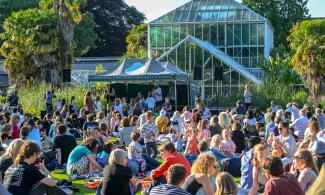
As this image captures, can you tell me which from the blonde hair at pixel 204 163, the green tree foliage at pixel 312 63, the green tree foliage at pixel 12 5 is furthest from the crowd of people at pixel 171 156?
the green tree foliage at pixel 12 5

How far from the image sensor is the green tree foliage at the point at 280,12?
67.6 m

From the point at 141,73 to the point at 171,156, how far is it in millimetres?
20853

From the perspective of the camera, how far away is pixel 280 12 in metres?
69.1

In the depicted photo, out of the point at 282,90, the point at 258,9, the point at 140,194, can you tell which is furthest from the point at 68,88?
the point at 258,9

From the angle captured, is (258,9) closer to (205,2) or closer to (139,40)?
(139,40)

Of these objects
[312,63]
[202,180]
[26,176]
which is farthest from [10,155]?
[312,63]

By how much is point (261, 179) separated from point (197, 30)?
37000 millimetres

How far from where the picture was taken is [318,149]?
429 inches

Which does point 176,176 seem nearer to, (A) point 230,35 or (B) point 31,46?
(B) point 31,46

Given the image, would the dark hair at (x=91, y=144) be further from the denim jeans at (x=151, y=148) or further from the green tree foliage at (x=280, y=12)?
the green tree foliage at (x=280, y=12)

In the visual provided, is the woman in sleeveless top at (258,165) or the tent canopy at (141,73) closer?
the woman in sleeveless top at (258,165)


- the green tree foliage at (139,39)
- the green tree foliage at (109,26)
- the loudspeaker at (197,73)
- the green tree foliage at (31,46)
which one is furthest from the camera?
the green tree foliage at (109,26)

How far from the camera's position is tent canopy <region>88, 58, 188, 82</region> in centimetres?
3083

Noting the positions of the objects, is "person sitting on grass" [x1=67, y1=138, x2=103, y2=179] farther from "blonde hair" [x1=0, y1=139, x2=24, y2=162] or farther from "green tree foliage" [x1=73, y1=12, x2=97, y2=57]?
"green tree foliage" [x1=73, y1=12, x2=97, y2=57]
